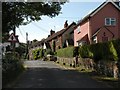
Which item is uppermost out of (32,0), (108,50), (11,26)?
(32,0)

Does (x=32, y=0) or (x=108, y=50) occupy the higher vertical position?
(x=32, y=0)

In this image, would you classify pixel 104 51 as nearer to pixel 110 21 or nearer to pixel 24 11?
pixel 24 11

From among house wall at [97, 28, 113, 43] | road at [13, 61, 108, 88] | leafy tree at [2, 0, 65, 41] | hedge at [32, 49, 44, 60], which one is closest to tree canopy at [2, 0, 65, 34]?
leafy tree at [2, 0, 65, 41]

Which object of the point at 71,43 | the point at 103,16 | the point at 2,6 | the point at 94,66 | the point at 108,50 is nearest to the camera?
the point at 2,6

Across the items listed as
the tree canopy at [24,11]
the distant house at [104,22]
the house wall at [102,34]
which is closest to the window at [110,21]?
the distant house at [104,22]

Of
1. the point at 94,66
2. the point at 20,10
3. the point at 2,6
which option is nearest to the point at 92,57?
the point at 94,66

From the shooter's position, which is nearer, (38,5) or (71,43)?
(38,5)

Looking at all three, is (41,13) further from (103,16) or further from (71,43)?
(71,43)

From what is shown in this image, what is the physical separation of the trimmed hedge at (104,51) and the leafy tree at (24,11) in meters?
4.24

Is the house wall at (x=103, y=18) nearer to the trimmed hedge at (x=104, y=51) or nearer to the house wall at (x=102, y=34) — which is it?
the house wall at (x=102, y=34)

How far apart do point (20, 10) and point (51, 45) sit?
67.6 metres

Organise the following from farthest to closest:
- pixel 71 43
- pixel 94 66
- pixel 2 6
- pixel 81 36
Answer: pixel 71 43 < pixel 81 36 < pixel 94 66 < pixel 2 6

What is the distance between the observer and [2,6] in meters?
19.9

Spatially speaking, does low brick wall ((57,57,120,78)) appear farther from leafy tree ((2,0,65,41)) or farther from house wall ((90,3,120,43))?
house wall ((90,3,120,43))
